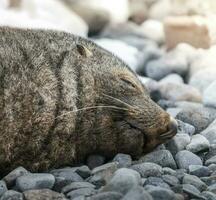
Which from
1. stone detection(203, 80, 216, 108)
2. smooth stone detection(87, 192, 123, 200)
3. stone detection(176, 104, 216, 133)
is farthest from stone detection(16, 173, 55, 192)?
stone detection(203, 80, 216, 108)

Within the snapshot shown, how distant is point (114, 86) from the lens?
142 inches

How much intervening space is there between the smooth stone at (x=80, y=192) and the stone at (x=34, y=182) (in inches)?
5.3

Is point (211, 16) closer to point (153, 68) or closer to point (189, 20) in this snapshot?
point (189, 20)

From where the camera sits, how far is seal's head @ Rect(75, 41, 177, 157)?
350cm

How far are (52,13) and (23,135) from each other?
410cm

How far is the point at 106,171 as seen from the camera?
10.3ft

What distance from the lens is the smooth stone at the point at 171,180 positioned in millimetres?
3059

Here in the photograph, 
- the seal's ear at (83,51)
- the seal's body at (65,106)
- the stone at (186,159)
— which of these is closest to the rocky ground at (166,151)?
the stone at (186,159)

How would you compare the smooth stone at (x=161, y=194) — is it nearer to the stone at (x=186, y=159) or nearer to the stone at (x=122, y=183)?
the stone at (x=122, y=183)

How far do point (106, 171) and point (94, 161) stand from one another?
1.14ft

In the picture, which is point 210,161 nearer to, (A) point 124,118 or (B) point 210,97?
(A) point 124,118

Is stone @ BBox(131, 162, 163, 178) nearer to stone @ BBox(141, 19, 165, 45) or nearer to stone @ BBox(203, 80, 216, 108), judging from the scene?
stone @ BBox(203, 80, 216, 108)

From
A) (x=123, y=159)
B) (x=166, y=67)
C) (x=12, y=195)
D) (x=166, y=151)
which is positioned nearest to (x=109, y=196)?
(x=12, y=195)

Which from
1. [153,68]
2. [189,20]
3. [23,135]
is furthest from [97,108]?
[189,20]
